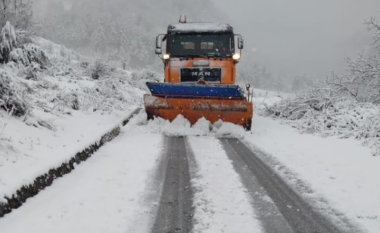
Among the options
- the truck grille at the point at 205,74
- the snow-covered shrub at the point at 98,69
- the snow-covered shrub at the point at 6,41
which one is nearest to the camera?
the truck grille at the point at 205,74

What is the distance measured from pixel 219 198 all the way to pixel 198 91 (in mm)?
5264

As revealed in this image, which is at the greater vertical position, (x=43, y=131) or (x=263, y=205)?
→ (x=43, y=131)

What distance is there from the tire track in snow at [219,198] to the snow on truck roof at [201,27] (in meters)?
5.46

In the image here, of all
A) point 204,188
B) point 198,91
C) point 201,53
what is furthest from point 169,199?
point 201,53

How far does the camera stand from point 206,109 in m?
8.70

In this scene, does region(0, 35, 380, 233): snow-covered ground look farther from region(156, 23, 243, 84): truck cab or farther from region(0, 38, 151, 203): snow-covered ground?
region(156, 23, 243, 84): truck cab

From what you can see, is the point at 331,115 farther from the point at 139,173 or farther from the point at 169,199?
the point at 169,199

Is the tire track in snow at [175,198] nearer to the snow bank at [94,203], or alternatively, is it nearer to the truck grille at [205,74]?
the snow bank at [94,203]

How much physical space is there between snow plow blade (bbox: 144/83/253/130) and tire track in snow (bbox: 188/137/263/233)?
2.85m

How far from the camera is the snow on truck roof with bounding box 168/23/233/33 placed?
1033cm

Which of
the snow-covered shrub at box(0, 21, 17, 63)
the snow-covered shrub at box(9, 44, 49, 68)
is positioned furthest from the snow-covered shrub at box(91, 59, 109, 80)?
the snow-covered shrub at box(0, 21, 17, 63)

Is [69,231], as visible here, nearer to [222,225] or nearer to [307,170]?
[222,225]

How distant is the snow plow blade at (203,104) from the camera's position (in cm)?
864

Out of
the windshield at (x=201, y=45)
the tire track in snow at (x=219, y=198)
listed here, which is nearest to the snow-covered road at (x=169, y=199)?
the tire track in snow at (x=219, y=198)
